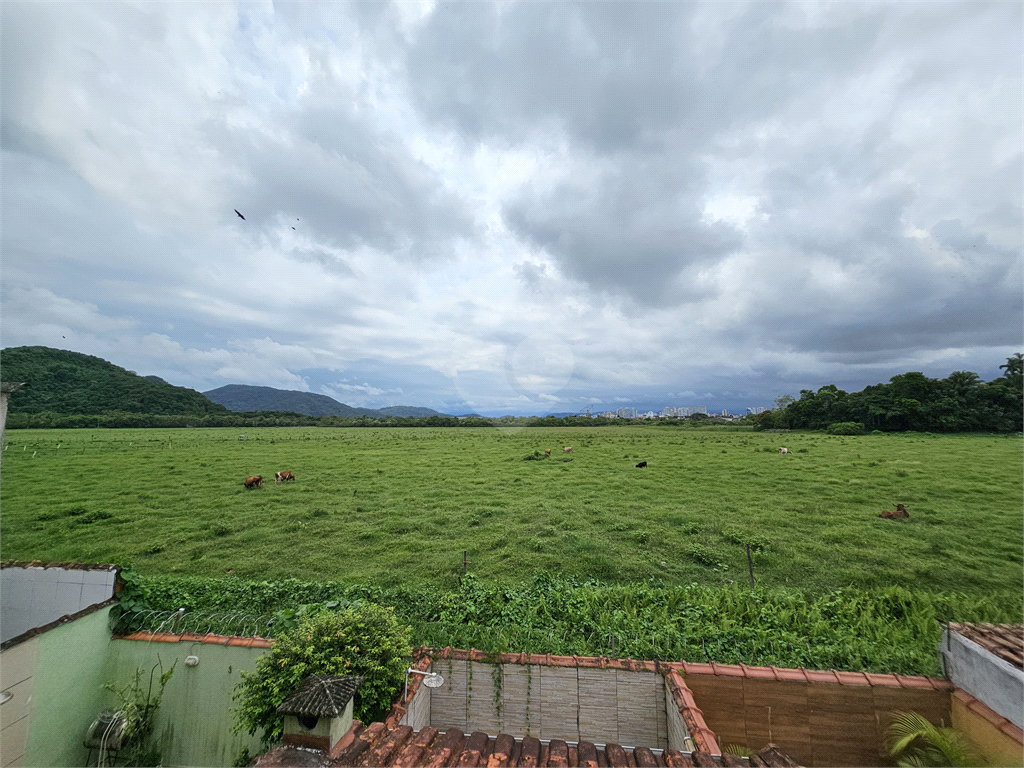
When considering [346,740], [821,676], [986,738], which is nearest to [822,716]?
Answer: [821,676]

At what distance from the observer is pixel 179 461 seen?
23031 mm

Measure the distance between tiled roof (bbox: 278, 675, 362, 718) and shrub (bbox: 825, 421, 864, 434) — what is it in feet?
159

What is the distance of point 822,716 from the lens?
3.92 m

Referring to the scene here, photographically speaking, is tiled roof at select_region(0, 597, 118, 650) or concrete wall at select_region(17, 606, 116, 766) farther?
concrete wall at select_region(17, 606, 116, 766)

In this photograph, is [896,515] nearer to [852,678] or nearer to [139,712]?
[852,678]

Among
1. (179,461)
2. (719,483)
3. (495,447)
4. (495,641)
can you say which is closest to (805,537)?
(719,483)

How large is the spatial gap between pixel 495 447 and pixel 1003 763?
27.1m

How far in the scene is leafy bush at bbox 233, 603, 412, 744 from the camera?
11.9 feet

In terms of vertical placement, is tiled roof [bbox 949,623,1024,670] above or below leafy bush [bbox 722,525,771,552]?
above

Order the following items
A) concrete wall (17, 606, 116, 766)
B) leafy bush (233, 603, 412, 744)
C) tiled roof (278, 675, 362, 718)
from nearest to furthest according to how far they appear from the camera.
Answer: tiled roof (278, 675, 362, 718)
leafy bush (233, 603, 412, 744)
concrete wall (17, 606, 116, 766)

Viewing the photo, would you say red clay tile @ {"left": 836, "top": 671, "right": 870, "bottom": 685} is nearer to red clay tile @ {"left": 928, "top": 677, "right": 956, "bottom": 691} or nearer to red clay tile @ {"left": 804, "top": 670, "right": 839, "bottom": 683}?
red clay tile @ {"left": 804, "top": 670, "right": 839, "bottom": 683}

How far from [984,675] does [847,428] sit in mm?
44387

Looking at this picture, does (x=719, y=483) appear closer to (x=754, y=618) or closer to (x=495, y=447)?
(x=754, y=618)

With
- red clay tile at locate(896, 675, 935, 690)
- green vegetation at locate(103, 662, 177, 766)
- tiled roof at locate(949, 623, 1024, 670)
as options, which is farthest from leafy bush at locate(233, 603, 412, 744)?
tiled roof at locate(949, 623, 1024, 670)
